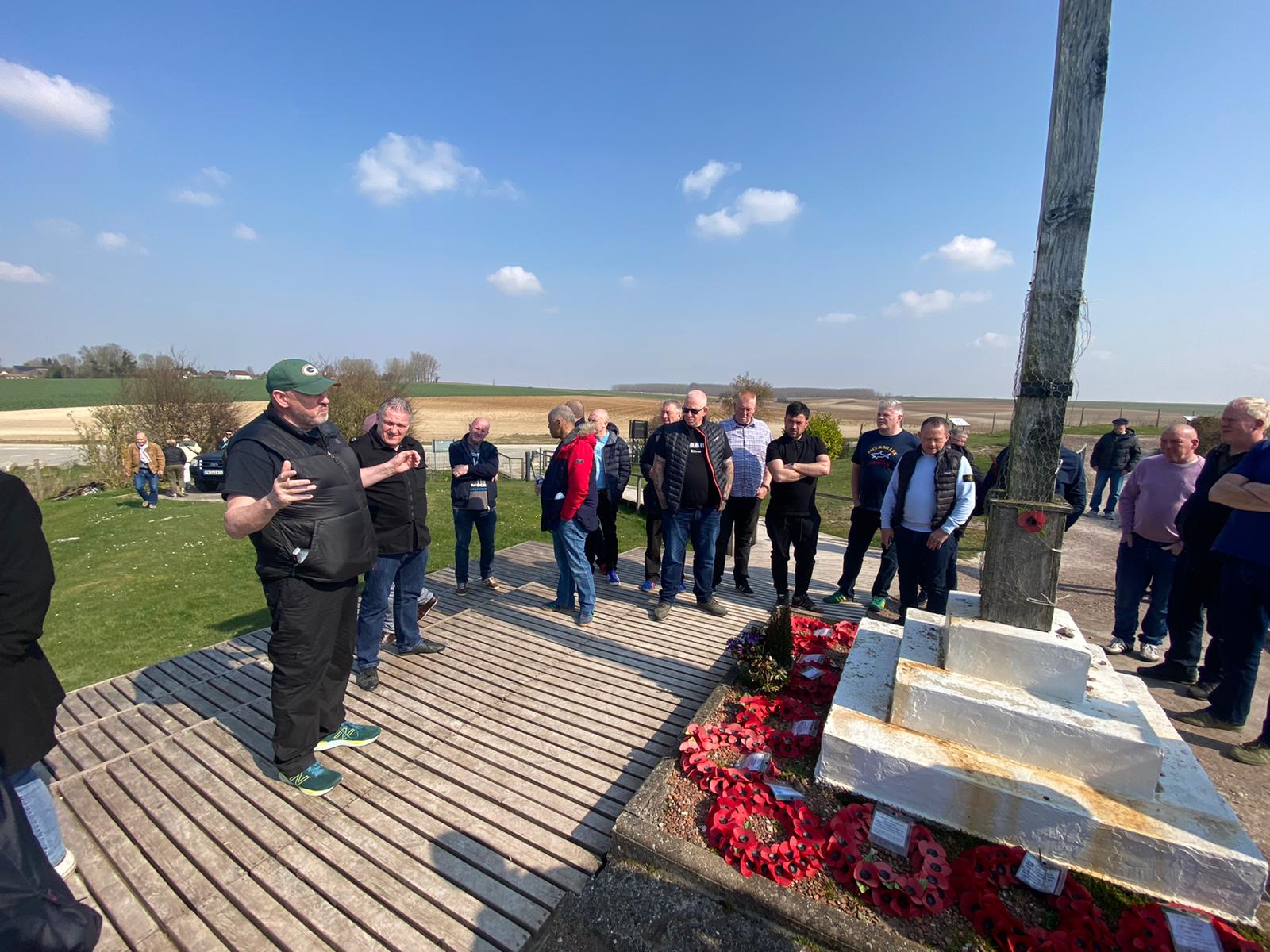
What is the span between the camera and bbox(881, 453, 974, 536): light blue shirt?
171 inches

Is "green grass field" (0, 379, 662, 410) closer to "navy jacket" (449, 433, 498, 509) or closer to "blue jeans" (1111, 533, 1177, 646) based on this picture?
"navy jacket" (449, 433, 498, 509)

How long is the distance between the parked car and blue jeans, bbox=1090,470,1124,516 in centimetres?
1975

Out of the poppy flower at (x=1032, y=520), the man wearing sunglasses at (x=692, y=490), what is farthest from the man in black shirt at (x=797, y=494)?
the poppy flower at (x=1032, y=520)

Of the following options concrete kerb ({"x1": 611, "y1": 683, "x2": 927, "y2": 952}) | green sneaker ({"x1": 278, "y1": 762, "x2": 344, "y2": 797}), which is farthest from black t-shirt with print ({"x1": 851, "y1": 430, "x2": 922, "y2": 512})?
green sneaker ({"x1": 278, "y1": 762, "x2": 344, "y2": 797})

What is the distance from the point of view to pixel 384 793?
2885 millimetres

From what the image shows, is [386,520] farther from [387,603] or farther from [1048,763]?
[1048,763]

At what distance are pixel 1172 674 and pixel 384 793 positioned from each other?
5.24 m

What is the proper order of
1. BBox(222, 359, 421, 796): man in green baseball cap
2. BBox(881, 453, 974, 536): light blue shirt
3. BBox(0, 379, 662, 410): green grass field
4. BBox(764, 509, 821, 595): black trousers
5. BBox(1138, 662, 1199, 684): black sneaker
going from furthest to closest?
BBox(0, 379, 662, 410): green grass field < BBox(764, 509, 821, 595): black trousers < BBox(881, 453, 974, 536): light blue shirt < BBox(1138, 662, 1199, 684): black sneaker < BBox(222, 359, 421, 796): man in green baseball cap

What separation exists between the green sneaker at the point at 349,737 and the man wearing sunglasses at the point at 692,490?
8.05 feet

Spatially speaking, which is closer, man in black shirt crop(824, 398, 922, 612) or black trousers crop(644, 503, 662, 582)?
man in black shirt crop(824, 398, 922, 612)

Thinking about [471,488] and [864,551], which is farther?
[864,551]

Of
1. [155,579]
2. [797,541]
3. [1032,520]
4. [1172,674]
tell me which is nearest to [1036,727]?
[1032,520]

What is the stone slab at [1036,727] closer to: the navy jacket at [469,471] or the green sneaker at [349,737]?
the green sneaker at [349,737]

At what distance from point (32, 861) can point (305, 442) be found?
1.75 meters
